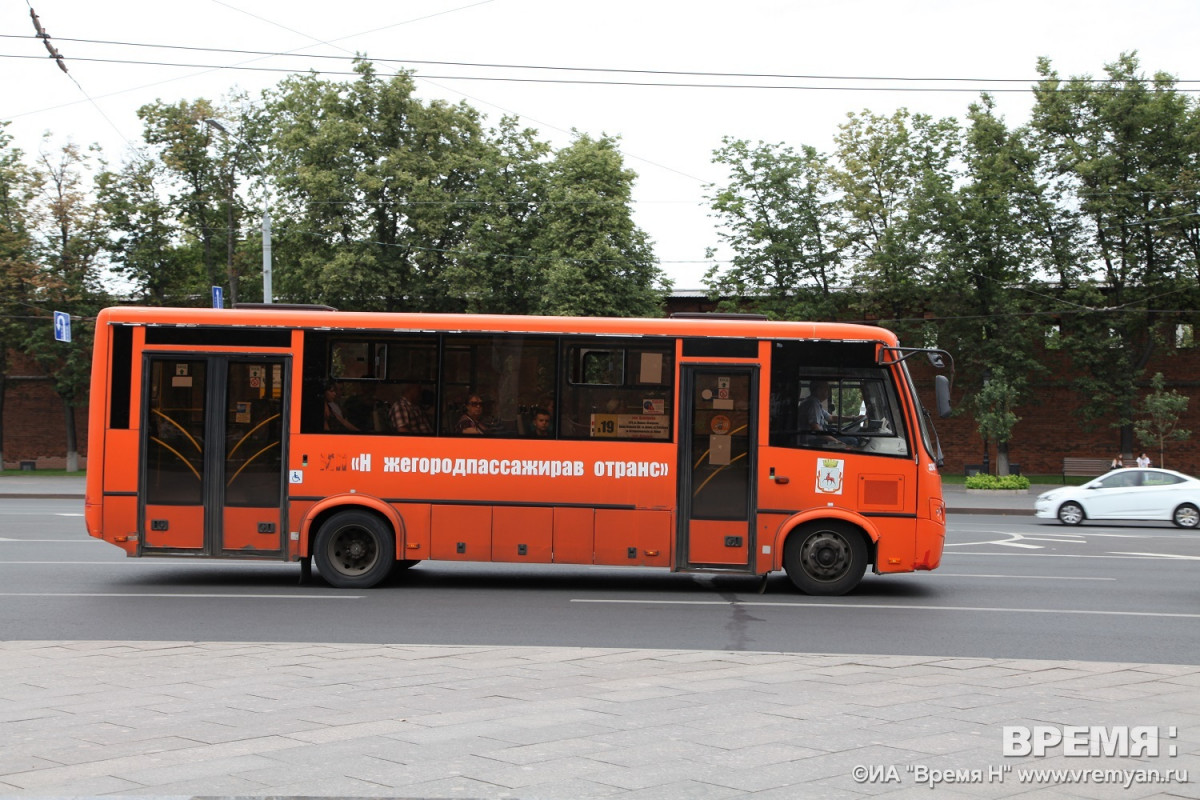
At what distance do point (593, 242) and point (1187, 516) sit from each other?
22294 mm

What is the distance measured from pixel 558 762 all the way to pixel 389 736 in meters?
1.11

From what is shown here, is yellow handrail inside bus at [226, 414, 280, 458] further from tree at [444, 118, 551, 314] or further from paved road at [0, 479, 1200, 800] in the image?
tree at [444, 118, 551, 314]

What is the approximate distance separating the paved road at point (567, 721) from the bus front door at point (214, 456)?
12.7 ft

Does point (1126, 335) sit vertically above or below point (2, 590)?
above

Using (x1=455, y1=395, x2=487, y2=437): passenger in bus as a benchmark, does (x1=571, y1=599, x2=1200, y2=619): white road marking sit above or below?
below

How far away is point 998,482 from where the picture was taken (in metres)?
36.4

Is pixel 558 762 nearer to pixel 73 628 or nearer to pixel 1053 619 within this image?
pixel 73 628

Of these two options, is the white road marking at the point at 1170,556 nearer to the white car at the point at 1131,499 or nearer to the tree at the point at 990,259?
the white car at the point at 1131,499

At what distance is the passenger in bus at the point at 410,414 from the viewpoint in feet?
44.5

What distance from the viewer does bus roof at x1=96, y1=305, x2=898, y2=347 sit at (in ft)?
44.1

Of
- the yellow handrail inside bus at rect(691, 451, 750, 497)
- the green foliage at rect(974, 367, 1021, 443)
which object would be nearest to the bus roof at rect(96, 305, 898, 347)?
the yellow handrail inside bus at rect(691, 451, 750, 497)

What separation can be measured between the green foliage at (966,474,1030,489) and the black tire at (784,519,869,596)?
24670mm

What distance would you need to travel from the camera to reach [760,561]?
13.2 m

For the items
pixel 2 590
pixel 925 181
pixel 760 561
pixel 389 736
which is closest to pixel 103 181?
pixel 925 181
